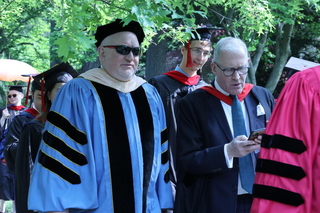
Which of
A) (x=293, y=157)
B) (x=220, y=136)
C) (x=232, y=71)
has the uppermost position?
(x=232, y=71)

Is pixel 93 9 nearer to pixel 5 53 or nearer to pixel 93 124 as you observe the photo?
pixel 93 124

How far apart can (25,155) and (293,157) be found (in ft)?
11.2

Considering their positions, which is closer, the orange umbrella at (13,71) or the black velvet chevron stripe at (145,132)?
the black velvet chevron stripe at (145,132)

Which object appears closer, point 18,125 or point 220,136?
point 220,136

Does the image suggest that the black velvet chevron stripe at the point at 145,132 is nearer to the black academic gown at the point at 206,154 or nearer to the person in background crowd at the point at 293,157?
the black academic gown at the point at 206,154

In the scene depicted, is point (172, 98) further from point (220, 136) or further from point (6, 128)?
point (6, 128)

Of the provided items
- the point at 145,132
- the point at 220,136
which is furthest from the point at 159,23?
the point at 220,136

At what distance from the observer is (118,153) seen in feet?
12.3

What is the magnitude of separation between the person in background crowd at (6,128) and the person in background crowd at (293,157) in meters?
7.02

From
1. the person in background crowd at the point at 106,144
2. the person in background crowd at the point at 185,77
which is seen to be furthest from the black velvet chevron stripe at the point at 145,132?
the person in background crowd at the point at 185,77

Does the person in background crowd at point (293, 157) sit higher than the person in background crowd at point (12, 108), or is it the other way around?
the person in background crowd at point (293, 157)

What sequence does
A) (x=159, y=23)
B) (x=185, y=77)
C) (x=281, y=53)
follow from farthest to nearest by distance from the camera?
1. (x=281, y=53)
2. (x=185, y=77)
3. (x=159, y=23)

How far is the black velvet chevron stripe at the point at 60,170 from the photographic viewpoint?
11.9ft

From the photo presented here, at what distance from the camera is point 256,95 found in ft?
13.5
